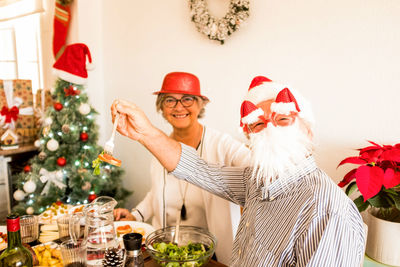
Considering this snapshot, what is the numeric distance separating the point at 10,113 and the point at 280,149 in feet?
10.4

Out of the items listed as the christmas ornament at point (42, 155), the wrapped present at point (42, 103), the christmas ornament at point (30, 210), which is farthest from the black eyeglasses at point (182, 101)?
the wrapped present at point (42, 103)

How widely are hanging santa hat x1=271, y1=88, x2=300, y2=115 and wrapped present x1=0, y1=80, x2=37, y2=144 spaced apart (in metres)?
3.15

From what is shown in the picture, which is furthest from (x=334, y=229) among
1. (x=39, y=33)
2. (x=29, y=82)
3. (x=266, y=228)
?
(x=39, y=33)

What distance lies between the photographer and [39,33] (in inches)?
165

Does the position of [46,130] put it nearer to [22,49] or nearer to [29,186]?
[29,186]

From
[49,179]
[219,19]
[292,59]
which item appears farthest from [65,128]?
[292,59]

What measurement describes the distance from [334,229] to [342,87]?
1066 millimetres

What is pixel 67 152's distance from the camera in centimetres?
277

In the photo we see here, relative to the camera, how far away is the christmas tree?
2695mm

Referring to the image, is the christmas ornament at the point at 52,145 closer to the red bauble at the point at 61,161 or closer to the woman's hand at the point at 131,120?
the red bauble at the point at 61,161

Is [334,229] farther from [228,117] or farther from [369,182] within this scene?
[228,117]

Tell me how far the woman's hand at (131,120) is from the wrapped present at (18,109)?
105 inches

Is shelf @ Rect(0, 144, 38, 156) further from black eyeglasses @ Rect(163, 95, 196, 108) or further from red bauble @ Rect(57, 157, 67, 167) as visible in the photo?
black eyeglasses @ Rect(163, 95, 196, 108)

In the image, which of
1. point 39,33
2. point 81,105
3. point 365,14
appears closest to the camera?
point 365,14
